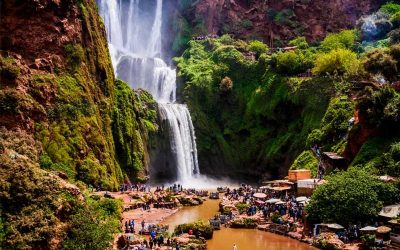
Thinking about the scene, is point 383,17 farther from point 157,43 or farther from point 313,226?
point 313,226

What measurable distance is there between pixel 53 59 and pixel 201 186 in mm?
24425

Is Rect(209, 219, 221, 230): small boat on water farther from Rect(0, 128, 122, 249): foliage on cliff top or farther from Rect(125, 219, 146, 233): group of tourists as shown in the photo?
Rect(0, 128, 122, 249): foliage on cliff top

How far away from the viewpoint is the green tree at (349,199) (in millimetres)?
29422

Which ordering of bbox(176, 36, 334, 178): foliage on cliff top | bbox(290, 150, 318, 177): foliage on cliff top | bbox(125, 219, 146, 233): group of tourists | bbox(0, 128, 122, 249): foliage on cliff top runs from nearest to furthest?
bbox(0, 128, 122, 249): foliage on cliff top, bbox(125, 219, 146, 233): group of tourists, bbox(290, 150, 318, 177): foliage on cliff top, bbox(176, 36, 334, 178): foliage on cliff top

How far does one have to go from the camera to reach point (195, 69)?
67.7m

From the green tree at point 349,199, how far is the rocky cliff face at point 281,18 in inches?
1914

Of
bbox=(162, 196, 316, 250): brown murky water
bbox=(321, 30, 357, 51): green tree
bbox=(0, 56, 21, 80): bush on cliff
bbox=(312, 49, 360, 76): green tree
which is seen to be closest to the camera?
bbox=(162, 196, 316, 250): brown murky water

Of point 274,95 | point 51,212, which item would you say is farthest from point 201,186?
point 51,212

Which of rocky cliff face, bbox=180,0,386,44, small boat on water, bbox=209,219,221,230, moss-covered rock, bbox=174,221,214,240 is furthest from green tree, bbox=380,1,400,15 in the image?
moss-covered rock, bbox=174,221,214,240

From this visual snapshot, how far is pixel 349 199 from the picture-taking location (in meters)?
29.7

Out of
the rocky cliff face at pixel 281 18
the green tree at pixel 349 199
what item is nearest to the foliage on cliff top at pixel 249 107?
the rocky cliff face at pixel 281 18

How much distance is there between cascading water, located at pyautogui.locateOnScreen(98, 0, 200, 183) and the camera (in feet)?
191

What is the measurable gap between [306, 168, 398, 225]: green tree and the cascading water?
27.7 m

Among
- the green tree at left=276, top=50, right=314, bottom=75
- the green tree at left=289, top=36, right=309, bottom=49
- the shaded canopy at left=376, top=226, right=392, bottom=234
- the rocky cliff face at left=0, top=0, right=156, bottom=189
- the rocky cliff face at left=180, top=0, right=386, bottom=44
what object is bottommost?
the shaded canopy at left=376, top=226, right=392, bottom=234
